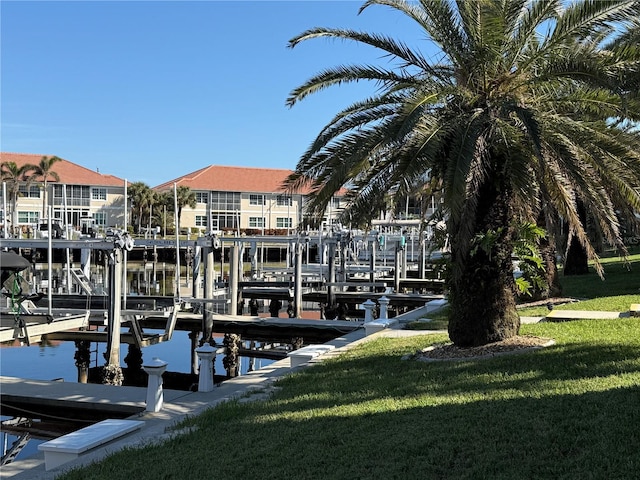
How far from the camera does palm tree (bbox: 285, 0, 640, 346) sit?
1039 cm

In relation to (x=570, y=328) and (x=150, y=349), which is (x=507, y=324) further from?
(x=150, y=349)

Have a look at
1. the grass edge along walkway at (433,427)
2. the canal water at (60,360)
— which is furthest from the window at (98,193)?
the grass edge along walkway at (433,427)

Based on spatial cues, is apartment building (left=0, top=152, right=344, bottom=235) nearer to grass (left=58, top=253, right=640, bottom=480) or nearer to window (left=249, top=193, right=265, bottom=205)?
window (left=249, top=193, right=265, bottom=205)

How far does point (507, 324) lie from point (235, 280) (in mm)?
17108

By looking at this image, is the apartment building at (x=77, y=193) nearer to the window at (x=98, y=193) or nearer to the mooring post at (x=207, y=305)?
the window at (x=98, y=193)

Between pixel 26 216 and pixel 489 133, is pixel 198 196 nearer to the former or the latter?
pixel 26 216

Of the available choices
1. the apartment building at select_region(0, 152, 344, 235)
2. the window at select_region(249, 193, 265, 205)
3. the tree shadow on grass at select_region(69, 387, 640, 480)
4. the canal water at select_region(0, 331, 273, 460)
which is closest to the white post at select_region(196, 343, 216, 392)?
the tree shadow on grass at select_region(69, 387, 640, 480)

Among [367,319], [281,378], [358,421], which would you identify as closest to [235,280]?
[367,319]

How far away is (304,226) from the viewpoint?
38.9ft

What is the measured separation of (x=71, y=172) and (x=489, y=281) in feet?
237

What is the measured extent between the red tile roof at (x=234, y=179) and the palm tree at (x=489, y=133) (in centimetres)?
6603

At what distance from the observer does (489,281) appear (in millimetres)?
11469

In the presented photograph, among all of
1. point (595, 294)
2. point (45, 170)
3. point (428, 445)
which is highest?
point (45, 170)

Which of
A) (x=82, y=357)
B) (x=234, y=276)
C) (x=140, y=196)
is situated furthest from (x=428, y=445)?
(x=140, y=196)
